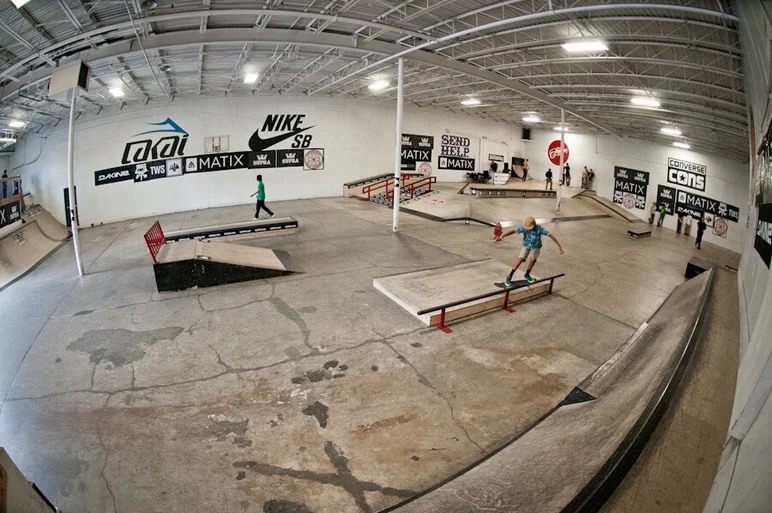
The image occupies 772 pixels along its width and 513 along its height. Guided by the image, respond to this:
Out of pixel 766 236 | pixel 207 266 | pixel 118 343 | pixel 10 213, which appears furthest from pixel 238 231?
pixel 766 236

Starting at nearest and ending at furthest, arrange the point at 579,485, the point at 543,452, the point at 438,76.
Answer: the point at 579,485 < the point at 543,452 < the point at 438,76

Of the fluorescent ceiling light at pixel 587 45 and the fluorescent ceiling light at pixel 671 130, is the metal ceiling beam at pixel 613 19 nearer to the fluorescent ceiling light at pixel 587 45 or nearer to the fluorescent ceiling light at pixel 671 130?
the fluorescent ceiling light at pixel 587 45

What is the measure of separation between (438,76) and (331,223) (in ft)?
28.0

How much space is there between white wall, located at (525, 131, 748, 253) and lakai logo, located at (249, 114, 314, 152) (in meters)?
18.2

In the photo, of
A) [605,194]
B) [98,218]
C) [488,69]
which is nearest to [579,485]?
[488,69]

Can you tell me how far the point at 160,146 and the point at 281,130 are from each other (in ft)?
19.9

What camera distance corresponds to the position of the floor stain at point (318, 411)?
4.57 meters

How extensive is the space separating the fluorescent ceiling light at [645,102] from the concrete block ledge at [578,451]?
38.8 ft

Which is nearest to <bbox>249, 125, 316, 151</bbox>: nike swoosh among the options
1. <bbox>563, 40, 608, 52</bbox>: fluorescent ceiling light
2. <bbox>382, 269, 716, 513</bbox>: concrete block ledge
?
<bbox>563, 40, 608, 52</bbox>: fluorescent ceiling light

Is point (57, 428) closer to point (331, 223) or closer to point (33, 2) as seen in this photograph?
point (33, 2)

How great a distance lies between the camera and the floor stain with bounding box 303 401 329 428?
457cm

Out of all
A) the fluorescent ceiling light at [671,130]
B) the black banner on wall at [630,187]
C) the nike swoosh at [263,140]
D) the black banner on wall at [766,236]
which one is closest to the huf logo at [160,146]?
the nike swoosh at [263,140]

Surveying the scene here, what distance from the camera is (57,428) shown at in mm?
4332

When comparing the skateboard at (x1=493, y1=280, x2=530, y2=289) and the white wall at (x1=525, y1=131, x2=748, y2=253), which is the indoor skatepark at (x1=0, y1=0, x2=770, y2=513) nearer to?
the skateboard at (x1=493, y1=280, x2=530, y2=289)
